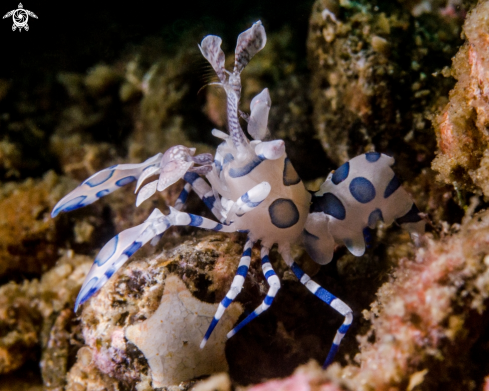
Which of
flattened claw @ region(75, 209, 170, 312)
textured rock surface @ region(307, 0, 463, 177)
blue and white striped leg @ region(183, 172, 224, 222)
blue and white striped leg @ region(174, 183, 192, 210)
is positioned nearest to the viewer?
flattened claw @ region(75, 209, 170, 312)

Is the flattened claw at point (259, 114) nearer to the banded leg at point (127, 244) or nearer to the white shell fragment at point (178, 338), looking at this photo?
the banded leg at point (127, 244)

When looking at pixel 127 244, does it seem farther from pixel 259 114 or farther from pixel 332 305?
pixel 332 305

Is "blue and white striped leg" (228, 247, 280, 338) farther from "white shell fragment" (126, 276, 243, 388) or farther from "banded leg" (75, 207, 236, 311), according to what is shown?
Result: "banded leg" (75, 207, 236, 311)

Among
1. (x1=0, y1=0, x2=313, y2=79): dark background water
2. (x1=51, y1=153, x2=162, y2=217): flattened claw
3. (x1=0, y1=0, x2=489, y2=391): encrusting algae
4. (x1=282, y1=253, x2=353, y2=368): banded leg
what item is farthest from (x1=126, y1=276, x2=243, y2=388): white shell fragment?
(x1=0, y1=0, x2=313, y2=79): dark background water

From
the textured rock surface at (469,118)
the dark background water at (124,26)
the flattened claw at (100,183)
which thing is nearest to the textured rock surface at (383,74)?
the textured rock surface at (469,118)

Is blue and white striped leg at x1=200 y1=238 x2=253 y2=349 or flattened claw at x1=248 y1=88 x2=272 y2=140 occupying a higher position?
flattened claw at x1=248 y1=88 x2=272 y2=140

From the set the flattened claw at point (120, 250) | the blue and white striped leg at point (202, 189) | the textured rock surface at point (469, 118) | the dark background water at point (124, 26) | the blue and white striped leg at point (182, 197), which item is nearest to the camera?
the textured rock surface at point (469, 118)
